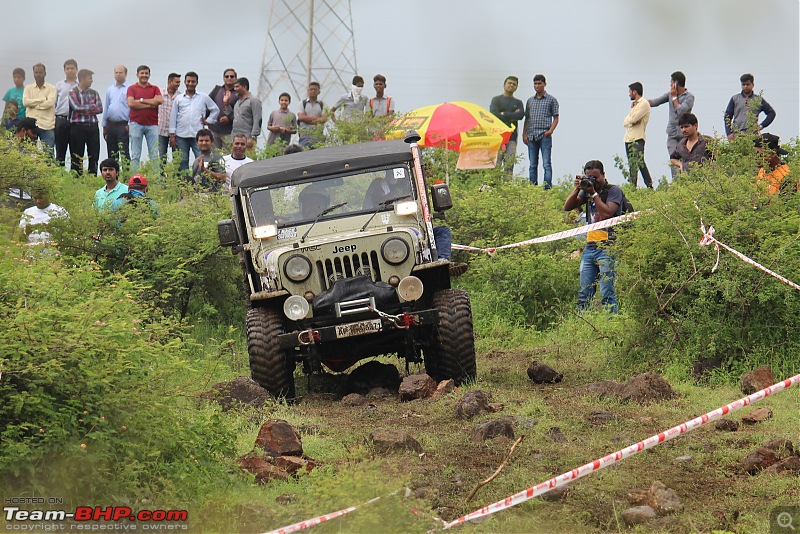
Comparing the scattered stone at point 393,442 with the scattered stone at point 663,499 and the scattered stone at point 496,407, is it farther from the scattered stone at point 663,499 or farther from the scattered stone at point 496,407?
the scattered stone at point 663,499

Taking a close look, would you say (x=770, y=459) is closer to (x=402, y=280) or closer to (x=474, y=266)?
(x=402, y=280)

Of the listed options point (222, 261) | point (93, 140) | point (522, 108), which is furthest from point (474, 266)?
point (93, 140)

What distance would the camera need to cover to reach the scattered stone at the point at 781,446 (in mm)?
7676

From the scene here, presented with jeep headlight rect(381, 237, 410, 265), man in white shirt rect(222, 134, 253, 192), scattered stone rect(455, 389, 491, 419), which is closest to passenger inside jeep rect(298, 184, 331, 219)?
jeep headlight rect(381, 237, 410, 265)

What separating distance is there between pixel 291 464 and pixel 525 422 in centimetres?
200

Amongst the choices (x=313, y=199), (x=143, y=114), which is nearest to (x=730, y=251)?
(x=313, y=199)

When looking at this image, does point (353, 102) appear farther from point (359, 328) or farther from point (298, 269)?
point (359, 328)

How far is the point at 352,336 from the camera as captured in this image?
35.2 ft

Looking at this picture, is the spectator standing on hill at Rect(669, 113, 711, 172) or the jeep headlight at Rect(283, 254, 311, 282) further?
the spectator standing on hill at Rect(669, 113, 711, 172)

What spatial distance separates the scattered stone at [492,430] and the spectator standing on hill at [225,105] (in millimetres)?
12115

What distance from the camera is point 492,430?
8562mm

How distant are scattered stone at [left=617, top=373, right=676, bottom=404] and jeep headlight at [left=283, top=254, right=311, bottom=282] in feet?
9.82

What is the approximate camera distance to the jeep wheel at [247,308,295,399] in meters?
10.8

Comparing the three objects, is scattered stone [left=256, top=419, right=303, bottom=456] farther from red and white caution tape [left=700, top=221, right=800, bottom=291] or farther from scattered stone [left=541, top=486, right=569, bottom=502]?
red and white caution tape [left=700, top=221, right=800, bottom=291]
